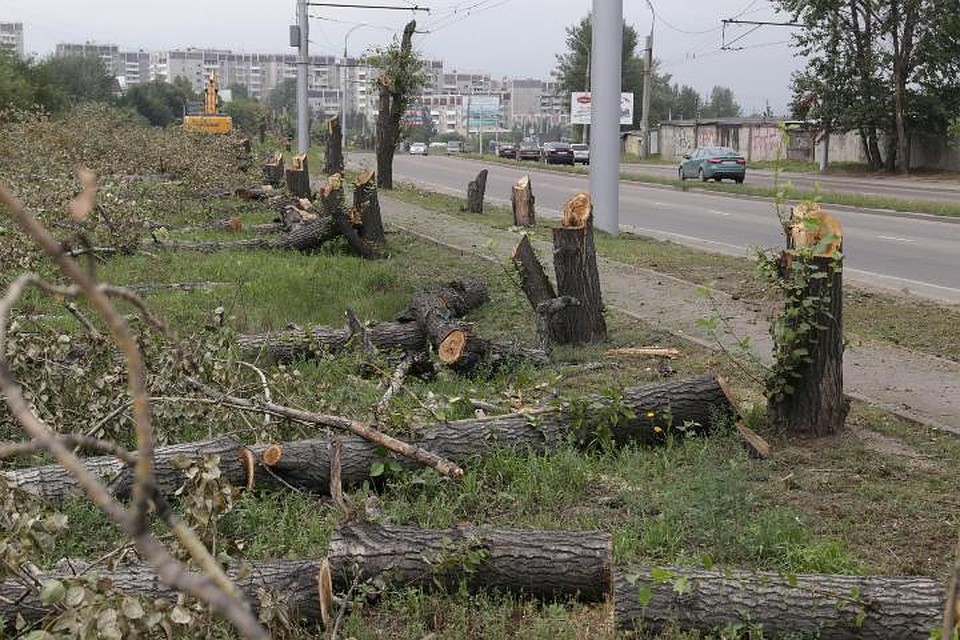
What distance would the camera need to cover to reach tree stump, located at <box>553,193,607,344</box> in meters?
8.79

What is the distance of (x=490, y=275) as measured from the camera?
12.7 m

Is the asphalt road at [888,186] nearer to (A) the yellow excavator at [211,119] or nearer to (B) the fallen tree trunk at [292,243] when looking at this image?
(B) the fallen tree trunk at [292,243]

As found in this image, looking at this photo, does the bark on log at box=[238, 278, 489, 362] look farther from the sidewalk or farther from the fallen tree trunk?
the fallen tree trunk

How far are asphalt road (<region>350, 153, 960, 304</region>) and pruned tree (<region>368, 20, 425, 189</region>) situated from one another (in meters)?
2.91

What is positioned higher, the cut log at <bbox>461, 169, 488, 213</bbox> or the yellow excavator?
the yellow excavator

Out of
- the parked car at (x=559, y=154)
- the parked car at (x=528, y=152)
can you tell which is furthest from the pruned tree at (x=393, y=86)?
the parked car at (x=528, y=152)

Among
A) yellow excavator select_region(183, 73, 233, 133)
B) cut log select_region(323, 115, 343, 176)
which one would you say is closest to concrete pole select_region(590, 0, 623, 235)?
cut log select_region(323, 115, 343, 176)

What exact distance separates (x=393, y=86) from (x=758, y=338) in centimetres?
1960

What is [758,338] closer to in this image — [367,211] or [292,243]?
[367,211]

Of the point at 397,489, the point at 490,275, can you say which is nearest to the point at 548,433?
the point at 397,489

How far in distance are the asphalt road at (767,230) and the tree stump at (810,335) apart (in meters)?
2.06

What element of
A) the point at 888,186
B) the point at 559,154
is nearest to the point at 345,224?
the point at 888,186

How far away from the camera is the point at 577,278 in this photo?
8797 mm

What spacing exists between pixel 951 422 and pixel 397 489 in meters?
3.46
